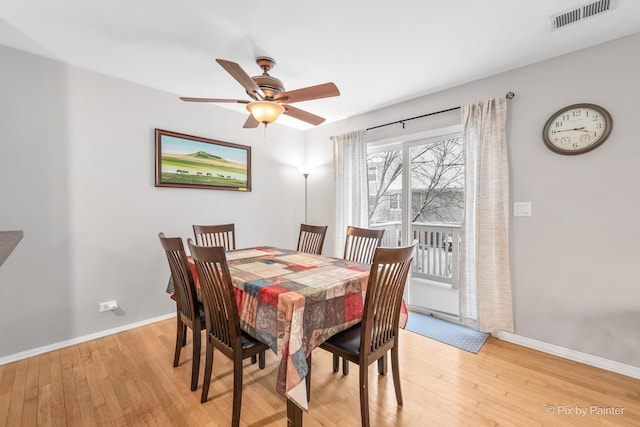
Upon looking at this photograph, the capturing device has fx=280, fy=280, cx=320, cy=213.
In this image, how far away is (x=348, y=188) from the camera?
12.2 ft

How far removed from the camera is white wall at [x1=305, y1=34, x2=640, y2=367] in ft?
6.68

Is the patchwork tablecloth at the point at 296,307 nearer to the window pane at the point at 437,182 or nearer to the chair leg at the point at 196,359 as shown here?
the chair leg at the point at 196,359

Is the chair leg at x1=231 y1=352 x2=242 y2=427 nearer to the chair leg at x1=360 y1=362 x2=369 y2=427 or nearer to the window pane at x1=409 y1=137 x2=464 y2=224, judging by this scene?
the chair leg at x1=360 y1=362 x2=369 y2=427

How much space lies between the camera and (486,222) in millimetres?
2572

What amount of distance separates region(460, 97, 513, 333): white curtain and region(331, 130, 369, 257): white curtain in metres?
1.23

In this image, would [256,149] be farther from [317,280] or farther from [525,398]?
[525,398]

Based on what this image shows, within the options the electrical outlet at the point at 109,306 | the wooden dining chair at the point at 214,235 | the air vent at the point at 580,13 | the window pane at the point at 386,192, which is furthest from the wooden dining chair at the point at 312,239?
the air vent at the point at 580,13

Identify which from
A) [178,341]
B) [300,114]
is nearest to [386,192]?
[300,114]

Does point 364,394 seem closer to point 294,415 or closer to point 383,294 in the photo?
point 294,415

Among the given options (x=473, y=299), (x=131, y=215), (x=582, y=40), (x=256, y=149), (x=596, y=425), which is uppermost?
(x=582, y=40)

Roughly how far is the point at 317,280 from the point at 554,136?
90.4 inches

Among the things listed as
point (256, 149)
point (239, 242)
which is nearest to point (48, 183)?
point (239, 242)

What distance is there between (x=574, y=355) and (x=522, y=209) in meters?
1.21

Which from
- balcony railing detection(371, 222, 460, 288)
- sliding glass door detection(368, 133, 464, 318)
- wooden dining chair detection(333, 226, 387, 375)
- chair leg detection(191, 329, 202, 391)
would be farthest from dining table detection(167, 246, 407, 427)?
balcony railing detection(371, 222, 460, 288)
